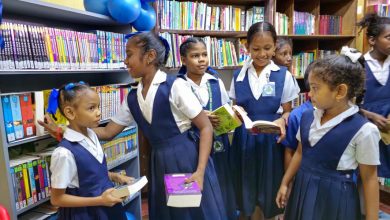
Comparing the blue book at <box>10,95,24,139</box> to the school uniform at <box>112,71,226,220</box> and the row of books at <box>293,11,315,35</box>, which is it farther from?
the row of books at <box>293,11,315,35</box>

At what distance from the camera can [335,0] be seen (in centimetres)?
347

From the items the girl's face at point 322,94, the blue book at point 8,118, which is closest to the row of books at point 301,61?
the girl's face at point 322,94

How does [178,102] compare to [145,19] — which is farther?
[145,19]

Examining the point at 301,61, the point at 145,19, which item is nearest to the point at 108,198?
the point at 145,19

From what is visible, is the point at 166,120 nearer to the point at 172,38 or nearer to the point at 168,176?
the point at 168,176

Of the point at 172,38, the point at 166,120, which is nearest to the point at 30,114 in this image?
the point at 166,120

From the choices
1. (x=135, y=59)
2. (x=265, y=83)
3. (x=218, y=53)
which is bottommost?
(x=265, y=83)

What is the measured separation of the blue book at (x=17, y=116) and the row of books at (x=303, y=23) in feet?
8.99

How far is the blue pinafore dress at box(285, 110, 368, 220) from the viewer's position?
3.87ft

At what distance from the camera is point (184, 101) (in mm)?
1325

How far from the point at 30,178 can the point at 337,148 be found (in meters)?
1.46

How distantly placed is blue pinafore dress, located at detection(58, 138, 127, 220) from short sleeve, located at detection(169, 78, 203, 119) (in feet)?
1.38

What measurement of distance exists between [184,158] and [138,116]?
291mm

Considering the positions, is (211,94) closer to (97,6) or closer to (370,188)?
(97,6)
